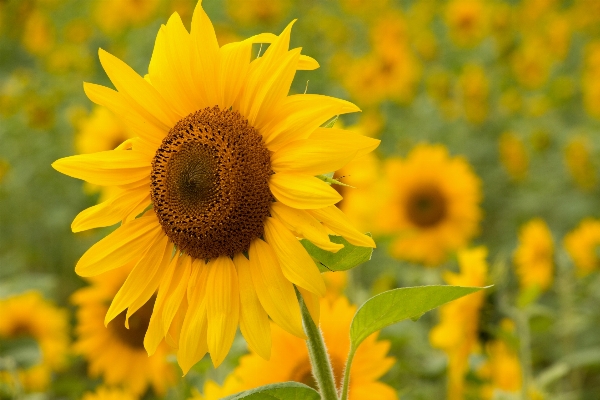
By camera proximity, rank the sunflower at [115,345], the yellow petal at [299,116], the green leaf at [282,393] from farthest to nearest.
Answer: the sunflower at [115,345]
the yellow petal at [299,116]
the green leaf at [282,393]

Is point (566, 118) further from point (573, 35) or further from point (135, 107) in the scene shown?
point (135, 107)

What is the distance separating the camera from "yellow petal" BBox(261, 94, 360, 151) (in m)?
1.22

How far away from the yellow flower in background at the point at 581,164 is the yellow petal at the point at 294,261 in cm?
360

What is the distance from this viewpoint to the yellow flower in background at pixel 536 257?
3.31 meters

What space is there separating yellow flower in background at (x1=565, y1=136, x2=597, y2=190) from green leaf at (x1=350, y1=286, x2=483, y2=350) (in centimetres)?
363

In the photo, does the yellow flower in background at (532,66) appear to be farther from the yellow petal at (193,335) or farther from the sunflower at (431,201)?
the yellow petal at (193,335)

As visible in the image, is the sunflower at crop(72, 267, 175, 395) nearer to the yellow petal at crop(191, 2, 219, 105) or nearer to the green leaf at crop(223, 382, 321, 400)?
the yellow petal at crop(191, 2, 219, 105)

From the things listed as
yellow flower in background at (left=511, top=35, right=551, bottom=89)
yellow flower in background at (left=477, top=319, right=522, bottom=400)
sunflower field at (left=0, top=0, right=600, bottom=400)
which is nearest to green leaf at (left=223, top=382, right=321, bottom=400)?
sunflower field at (left=0, top=0, right=600, bottom=400)

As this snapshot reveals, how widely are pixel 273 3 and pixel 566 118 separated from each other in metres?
2.32

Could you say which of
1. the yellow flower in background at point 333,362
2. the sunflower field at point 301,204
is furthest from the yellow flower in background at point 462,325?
the yellow flower in background at point 333,362

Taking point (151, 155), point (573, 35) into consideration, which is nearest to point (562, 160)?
point (573, 35)

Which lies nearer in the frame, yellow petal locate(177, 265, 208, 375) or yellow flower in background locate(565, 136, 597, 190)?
yellow petal locate(177, 265, 208, 375)

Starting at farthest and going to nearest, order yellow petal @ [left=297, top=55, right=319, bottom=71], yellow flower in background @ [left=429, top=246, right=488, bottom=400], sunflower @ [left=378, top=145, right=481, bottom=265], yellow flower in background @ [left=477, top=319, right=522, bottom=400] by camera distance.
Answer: sunflower @ [left=378, top=145, right=481, bottom=265]
yellow flower in background @ [left=477, top=319, right=522, bottom=400]
yellow flower in background @ [left=429, top=246, right=488, bottom=400]
yellow petal @ [left=297, top=55, right=319, bottom=71]

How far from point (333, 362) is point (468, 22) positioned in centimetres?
A: 463
